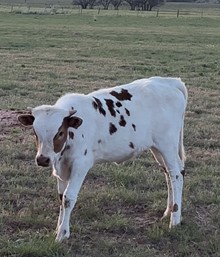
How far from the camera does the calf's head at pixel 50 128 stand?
16.6 ft

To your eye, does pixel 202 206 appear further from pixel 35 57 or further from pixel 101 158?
pixel 35 57

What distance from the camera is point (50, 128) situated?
5.10m

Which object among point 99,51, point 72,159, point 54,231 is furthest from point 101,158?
point 99,51

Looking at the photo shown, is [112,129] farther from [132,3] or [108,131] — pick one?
[132,3]

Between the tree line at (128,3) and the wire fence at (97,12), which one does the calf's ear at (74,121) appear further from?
the tree line at (128,3)

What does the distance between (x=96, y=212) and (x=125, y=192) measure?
0.71 m

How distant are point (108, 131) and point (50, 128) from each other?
902 millimetres

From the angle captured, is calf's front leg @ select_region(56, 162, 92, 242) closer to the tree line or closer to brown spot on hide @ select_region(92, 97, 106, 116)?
brown spot on hide @ select_region(92, 97, 106, 116)

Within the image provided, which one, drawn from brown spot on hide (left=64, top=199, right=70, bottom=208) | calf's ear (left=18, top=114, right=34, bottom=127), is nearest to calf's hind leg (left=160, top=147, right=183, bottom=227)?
brown spot on hide (left=64, top=199, right=70, bottom=208)

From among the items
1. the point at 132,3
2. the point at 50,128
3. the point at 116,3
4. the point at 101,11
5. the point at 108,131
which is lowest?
the point at 116,3

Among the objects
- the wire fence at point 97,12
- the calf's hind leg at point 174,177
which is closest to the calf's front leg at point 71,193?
the calf's hind leg at point 174,177

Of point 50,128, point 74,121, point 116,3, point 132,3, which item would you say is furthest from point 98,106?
point 116,3

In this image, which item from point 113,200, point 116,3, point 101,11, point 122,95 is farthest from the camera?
point 116,3

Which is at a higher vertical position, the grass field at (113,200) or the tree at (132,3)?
the grass field at (113,200)
